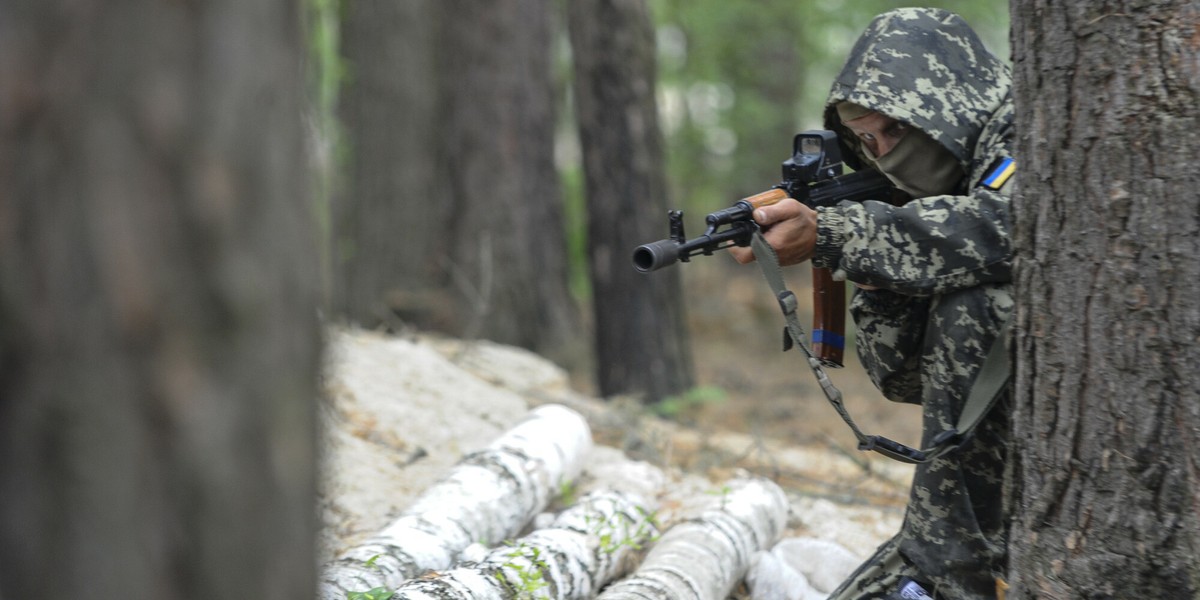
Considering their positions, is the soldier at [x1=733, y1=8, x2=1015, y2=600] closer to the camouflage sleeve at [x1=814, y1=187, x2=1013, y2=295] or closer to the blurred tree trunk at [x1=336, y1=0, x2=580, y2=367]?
the camouflage sleeve at [x1=814, y1=187, x2=1013, y2=295]

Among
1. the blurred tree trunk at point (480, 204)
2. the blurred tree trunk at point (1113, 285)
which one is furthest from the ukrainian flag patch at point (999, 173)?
the blurred tree trunk at point (480, 204)

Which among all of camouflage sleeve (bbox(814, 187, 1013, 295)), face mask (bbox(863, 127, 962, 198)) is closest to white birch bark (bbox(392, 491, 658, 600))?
camouflage sleeve (bbox(814, 187, 1013, 295))

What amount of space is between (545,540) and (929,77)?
78.0 inches

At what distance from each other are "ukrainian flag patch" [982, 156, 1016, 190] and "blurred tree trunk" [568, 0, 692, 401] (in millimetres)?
4116

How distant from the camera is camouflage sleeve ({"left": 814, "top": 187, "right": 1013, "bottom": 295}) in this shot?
9.57 feet

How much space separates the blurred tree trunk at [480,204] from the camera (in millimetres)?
8328

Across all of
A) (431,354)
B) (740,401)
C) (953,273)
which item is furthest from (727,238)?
(740,401)

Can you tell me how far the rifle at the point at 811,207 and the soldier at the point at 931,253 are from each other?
0.08 metres

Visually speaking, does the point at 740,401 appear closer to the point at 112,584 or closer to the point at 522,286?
the point at 522,286

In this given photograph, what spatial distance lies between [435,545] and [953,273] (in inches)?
76.9

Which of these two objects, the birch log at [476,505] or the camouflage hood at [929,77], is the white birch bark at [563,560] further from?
the camouflage hood at [929,77]

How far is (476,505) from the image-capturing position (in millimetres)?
3875

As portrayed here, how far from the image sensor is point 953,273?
116 inches

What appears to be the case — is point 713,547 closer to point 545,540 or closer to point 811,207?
point 545,540
